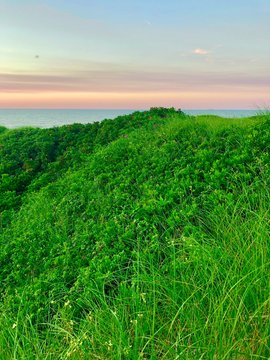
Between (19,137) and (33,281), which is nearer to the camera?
(33,281)

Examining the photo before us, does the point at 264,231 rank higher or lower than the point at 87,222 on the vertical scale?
higher

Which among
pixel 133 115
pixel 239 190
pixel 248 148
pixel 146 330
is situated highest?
pixel 133 115

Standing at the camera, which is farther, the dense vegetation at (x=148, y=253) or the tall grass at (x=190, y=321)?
the dense vegetation at (x=148, y=253)

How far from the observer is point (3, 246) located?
7277 millimetres

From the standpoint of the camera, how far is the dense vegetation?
3.07 metres

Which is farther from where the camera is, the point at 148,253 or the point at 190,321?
the point at 148,253

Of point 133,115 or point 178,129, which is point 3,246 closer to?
point 178,129

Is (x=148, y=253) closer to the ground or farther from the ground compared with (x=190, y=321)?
farther from the ground

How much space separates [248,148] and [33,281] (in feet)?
12.4

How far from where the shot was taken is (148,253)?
441 cm

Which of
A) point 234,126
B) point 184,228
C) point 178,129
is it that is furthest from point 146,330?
point 178,129

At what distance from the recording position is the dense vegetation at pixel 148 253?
3.07 metres

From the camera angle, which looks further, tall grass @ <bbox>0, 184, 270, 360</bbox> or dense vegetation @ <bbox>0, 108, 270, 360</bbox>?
dense vegetation @ <bbox>0, 108, 270, 360</bbox>

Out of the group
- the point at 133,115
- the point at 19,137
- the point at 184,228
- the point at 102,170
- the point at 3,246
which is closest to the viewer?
the point at 184,228
